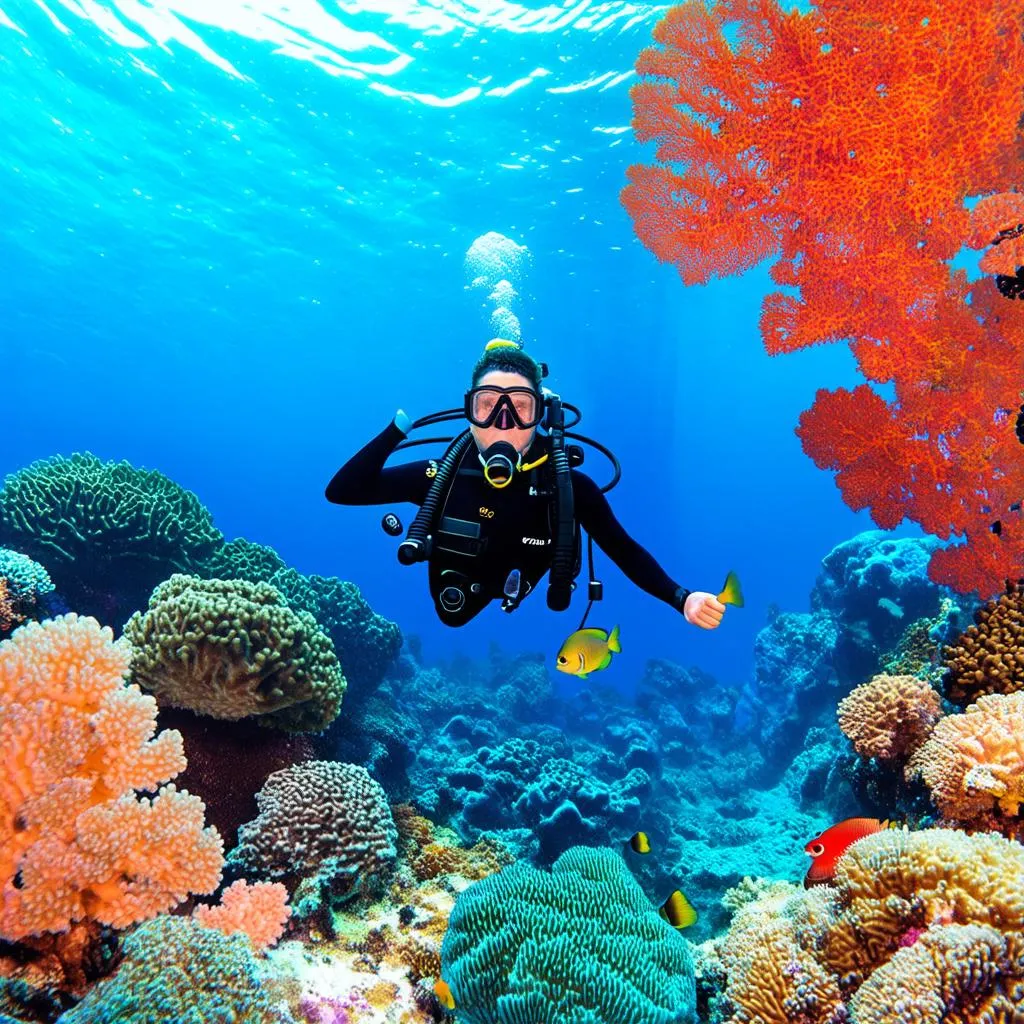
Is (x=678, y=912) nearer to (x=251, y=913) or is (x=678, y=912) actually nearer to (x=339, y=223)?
(x=251, y=913)

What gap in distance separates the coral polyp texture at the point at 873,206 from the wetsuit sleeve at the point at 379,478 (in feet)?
14.2

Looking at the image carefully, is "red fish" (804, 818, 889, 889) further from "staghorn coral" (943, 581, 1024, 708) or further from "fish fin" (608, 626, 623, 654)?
"fish fin" (608, 626, 623, 654)

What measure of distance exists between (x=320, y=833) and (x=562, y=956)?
2.42 m

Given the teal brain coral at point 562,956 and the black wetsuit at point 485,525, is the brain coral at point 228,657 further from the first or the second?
the teal brain coral at point 562,956

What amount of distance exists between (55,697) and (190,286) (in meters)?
39.7

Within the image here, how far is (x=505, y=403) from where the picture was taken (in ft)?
13.8

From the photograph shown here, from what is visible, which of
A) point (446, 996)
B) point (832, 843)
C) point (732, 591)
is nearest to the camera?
point (446, 996)

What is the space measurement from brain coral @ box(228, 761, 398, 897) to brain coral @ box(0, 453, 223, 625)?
16.6 feet

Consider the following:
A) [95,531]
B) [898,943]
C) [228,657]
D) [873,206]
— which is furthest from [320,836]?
[873,206]

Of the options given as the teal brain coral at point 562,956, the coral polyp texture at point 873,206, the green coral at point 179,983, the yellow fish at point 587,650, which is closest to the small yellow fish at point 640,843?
the teal brain coral at point 562,956

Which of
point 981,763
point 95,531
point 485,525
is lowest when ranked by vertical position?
point 981,763

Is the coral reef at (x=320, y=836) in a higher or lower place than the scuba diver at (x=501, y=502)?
lower

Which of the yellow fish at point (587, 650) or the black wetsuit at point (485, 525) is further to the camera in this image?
the yellow fish at point (587, 650)

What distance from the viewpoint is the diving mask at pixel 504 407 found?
420 cm
